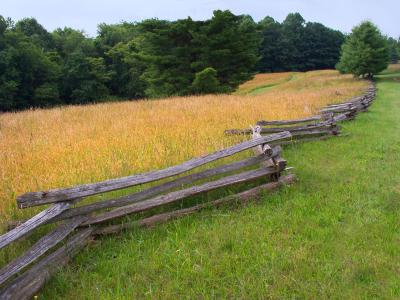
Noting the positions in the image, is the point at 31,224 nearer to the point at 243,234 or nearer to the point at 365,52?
the point at 243,234

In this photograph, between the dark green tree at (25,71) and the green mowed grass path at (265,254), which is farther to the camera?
the dark green tree at (25,71)

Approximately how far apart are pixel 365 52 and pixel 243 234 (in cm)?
4319

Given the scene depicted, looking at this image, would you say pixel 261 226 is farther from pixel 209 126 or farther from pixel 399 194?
pixel 209 126

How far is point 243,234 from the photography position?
4.32 meters

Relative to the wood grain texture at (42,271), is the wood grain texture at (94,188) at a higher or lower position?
higher

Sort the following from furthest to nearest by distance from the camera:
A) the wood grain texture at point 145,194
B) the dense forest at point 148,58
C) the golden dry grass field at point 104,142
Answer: the dense forest at point 148,58, the golden dry grass field at point 104,142, the wood grain texture at point 145,194

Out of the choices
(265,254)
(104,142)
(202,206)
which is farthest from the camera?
(104,142)

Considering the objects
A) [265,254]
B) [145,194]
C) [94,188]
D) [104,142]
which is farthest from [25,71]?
[265,254]

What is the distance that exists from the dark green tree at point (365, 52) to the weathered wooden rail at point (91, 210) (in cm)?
4138

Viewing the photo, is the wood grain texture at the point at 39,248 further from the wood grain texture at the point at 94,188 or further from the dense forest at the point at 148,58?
the dense forest at the point at 148,58

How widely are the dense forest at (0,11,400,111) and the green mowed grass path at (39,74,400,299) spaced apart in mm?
19918

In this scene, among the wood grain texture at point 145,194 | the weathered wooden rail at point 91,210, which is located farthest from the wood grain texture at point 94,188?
Result: the wood grain texture at point 145,194

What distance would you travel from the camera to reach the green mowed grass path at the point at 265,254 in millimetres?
3354

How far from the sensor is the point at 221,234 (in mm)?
4285
